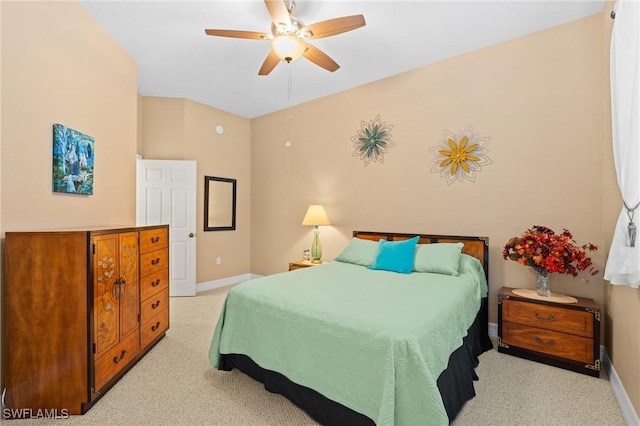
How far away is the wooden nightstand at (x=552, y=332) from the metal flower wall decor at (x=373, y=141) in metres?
2.11

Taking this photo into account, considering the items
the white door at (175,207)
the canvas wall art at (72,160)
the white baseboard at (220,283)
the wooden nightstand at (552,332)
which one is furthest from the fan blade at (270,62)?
the white baseboard at (220,283)

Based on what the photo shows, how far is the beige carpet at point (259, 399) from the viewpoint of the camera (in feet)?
6.23

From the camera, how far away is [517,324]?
2.66 metres

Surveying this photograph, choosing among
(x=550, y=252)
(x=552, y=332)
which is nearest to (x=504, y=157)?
(x=550, y=252)

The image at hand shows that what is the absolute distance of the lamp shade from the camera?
4.22 m

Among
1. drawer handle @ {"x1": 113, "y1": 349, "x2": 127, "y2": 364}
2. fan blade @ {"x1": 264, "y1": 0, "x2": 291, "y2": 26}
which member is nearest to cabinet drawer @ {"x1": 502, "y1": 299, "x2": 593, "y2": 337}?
fan blade @ {"x1": 264, "y1": 0, "x2": 291, "y2": 26}

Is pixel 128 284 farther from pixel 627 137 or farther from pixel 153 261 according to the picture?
pixel 627 137

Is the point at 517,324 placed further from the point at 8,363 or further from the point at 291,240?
the point at 8,363

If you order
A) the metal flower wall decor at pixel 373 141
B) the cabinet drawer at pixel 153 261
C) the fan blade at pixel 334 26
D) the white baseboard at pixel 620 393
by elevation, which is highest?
the fan blade at pixel 334 26

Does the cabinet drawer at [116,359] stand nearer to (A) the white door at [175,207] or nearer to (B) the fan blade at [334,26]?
(A) the white door at [175,207]

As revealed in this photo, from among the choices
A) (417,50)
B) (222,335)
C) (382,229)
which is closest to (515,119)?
(417,50)

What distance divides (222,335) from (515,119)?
3.32 metres

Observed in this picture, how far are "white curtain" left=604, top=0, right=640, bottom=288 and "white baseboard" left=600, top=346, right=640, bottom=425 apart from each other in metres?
0.76

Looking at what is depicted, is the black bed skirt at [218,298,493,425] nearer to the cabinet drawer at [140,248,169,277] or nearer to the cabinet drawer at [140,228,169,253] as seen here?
the cabinet drawer at [140,248,169,277]
